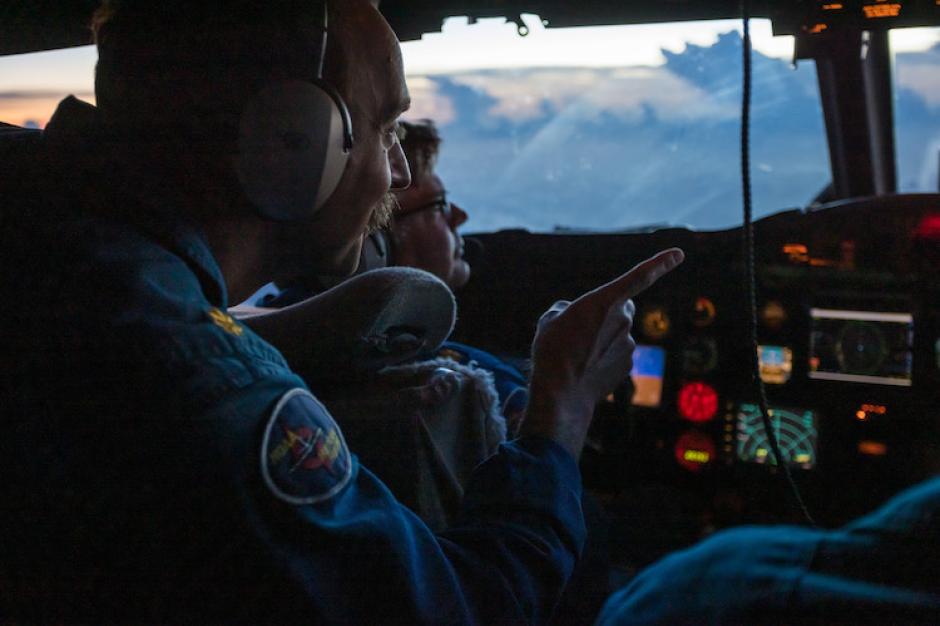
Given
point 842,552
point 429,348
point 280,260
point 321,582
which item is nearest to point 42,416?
point 321,582

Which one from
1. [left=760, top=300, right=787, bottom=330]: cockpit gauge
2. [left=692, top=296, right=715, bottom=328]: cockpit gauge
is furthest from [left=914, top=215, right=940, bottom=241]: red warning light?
[left=692, top=296, right=715, bottom=328]: cockpit gauge

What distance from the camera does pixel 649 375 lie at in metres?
3.15

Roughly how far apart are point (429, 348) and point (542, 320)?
472mm

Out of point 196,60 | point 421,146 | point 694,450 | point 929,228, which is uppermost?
point 196,60

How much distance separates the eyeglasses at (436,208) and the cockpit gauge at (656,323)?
3.19 ft

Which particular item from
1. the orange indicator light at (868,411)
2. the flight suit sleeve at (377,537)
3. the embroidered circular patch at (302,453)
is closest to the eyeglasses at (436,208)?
the orange indicator light at (868,411)

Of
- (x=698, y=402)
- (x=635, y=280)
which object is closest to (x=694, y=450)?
(x=698, y=402)

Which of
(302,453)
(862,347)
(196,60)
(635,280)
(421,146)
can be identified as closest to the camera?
(302,453)

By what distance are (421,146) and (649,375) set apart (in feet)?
4.19

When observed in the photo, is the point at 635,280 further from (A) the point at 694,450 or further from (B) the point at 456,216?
(A) the point at 694,450

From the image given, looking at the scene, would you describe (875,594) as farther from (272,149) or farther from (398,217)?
(398,217)

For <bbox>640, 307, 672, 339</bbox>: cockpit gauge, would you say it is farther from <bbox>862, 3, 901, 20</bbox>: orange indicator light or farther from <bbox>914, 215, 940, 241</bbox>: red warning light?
<bbox>862, 3, 901, 20</bbox>: orange indicator light

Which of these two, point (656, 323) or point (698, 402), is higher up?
point (656, 323)

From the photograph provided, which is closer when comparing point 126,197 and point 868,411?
point 126,197
